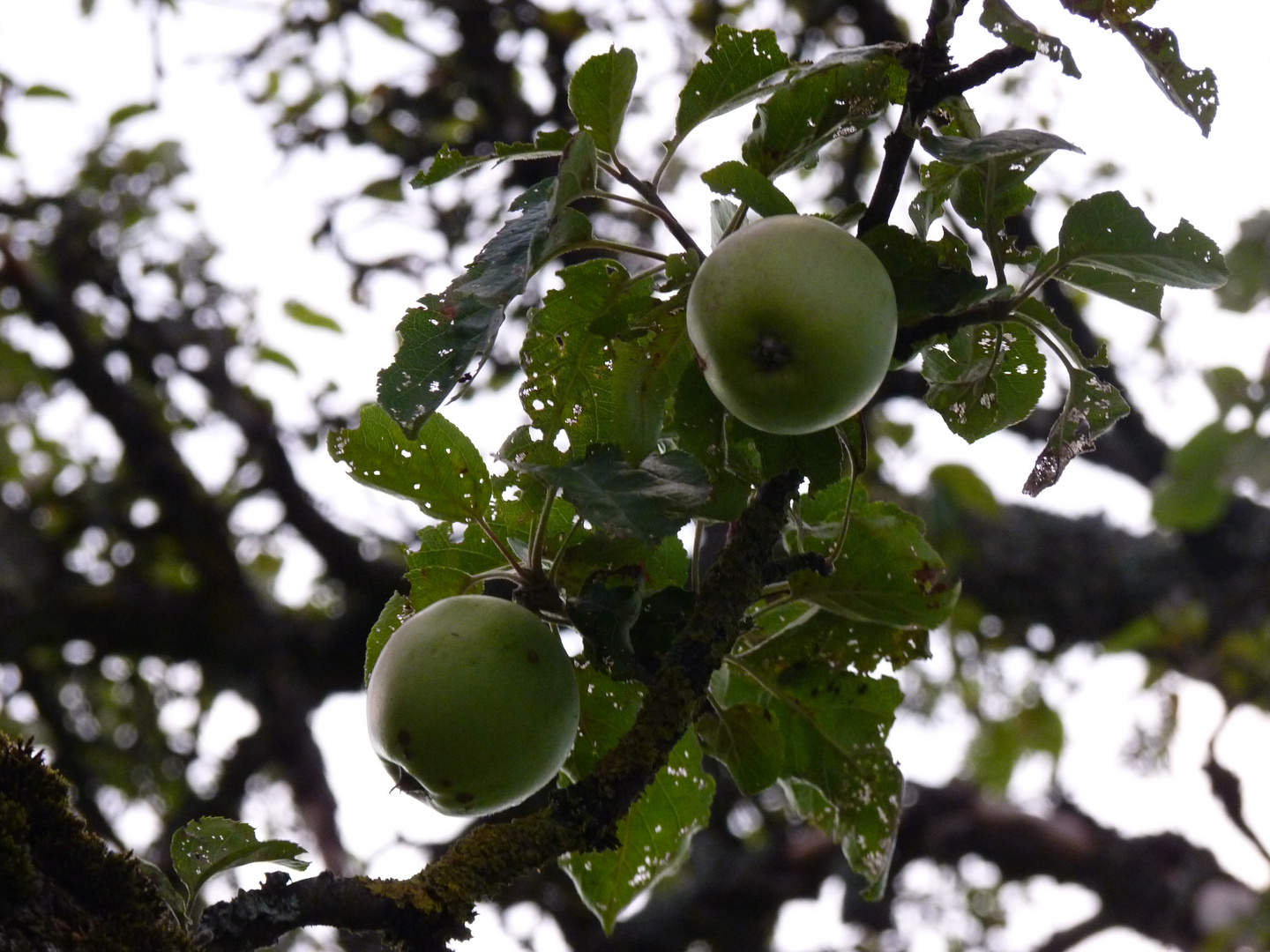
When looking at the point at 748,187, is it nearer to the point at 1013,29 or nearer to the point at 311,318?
the point at 1013,29

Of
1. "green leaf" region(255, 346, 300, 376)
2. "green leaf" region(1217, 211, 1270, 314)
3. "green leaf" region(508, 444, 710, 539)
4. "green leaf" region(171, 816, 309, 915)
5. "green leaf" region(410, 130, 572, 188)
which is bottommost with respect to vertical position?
"green leaf" region(255, 346, 300, 376)

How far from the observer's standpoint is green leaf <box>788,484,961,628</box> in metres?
1.29

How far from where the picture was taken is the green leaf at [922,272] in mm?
1125

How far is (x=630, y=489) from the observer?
3.51ft

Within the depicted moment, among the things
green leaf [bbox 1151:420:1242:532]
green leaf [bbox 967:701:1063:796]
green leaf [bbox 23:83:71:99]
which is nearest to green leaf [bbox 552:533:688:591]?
green leaf [bbox 1151:420:1242:532]

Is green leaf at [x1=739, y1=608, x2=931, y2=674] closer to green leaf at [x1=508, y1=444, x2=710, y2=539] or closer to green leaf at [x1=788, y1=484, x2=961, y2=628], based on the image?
green leaf at [x1=788, y1=484, x2=961, y2=628]

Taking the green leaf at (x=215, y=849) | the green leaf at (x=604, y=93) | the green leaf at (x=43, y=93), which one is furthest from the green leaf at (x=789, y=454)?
the green leaf at (x=43, y=93)

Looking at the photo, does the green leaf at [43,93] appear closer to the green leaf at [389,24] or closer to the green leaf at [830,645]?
the green leaf at [389,24]

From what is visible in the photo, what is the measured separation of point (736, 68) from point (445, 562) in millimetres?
601

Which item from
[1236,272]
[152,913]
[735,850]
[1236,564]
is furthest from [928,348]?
[735,850]

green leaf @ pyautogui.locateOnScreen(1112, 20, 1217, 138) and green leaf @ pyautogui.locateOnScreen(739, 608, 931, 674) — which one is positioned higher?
green leaf @ pyautogui.locateOnScreen(1112, 20, 1217, 138)

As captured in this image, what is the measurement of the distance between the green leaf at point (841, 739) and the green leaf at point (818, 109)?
0.54m

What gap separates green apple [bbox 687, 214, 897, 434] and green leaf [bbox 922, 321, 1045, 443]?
211 millimetres

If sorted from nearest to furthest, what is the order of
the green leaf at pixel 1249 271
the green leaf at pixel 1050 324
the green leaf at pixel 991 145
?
the green leaf at pixel 991 145 < the green leaf at pixel 1050 324 < the green leaf at pixel 1249 271
